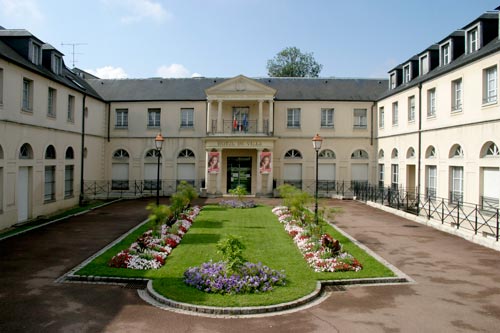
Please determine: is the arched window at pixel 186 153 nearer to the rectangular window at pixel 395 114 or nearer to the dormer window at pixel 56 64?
the dormer window at pixel 56 64

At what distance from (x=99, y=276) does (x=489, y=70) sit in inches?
619

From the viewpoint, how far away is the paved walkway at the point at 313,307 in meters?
7.14

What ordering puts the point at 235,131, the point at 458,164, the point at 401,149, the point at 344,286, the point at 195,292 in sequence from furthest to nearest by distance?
the point at 235,131 → the point at 401,149 → the point at 458,164 → the point at 344,286 → the point at 195,292

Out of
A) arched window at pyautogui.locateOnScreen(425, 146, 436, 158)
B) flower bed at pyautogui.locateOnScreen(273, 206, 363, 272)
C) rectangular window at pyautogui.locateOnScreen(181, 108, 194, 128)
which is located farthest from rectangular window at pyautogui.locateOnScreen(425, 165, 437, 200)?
rectangular window at pyautogui.locateOnScreen(181, 108, 194, 128)

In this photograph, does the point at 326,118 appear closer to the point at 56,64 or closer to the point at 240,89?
the point at 240,89

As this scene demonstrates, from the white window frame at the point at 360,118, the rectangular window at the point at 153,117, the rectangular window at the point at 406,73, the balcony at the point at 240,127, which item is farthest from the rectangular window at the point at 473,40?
the rectangular window at the point at 153,117

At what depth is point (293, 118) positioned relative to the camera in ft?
98.7

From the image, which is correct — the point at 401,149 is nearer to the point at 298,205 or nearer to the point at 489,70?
the point at 489,70

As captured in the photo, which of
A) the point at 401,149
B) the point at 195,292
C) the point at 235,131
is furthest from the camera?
the point at 235,131

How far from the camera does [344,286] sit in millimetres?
9492

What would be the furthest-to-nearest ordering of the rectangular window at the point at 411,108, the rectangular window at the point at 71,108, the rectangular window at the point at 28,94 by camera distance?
the rectangular window at the point at 71,108
the rectangular window at the point at 411,108
the rectangular window at the point at 28,94

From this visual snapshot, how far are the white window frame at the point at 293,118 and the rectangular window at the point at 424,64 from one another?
9.39 metres

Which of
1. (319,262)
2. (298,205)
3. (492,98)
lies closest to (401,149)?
(492,98)

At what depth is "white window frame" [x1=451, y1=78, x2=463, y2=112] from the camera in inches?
713
